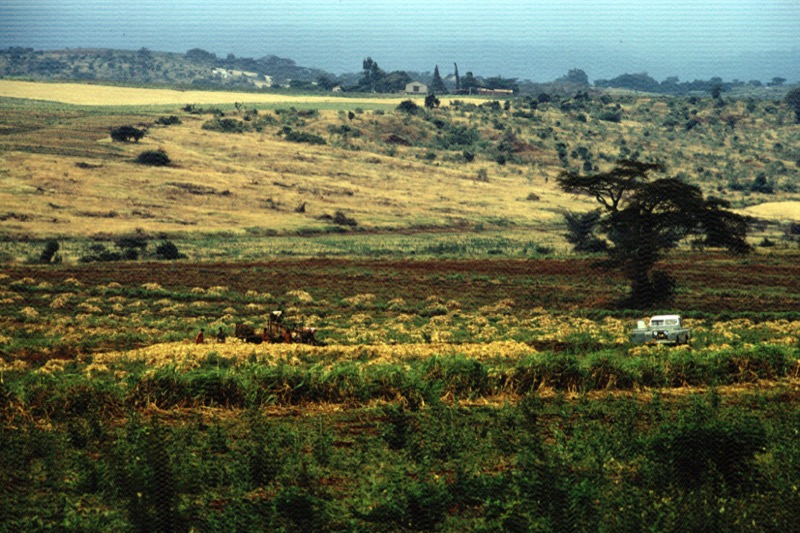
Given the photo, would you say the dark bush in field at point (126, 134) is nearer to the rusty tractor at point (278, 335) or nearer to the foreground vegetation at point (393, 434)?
the foreground vegetation at point (393, 434)

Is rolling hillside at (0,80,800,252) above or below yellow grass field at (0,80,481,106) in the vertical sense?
below

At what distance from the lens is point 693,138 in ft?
470

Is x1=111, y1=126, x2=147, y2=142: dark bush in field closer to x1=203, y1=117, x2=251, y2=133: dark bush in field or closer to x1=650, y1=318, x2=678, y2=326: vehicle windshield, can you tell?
x1=203, y1=117, x2=251, y2=133: dark bush in field

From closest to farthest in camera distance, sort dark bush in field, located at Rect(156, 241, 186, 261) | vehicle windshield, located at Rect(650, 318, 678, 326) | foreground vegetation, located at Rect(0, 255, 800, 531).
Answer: foreground vegetation, located at Rect(0, 255, 800, 531) → vehicle windshield, located at Rect(650, 318, 678, 326) → dark bush in field, located at Rect(156, 241, 186, 261)

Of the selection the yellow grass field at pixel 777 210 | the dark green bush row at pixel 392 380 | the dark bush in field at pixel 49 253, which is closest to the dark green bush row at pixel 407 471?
the dark green bush row at pixel 392 380

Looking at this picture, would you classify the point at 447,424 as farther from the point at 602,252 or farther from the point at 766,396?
the point at 602,252

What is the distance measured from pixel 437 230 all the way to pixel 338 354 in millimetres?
60257

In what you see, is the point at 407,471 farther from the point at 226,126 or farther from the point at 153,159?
the point at 226,126

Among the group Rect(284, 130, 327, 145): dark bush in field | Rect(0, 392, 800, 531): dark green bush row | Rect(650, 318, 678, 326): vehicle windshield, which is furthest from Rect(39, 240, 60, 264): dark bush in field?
Rect(284, 130, 327, 145): dark bush in field

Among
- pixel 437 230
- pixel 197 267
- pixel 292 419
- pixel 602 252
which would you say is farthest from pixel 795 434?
pixel 437 230

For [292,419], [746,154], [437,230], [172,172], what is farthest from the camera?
[746,154]

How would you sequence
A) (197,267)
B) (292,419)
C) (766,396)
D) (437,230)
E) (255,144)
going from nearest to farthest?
(292,419), (766,396), (197,267), (437,230), (255,144)

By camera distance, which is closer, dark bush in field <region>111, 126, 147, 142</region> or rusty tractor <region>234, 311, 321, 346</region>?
rusty tractor <region>234, 311, 321, 346</region>

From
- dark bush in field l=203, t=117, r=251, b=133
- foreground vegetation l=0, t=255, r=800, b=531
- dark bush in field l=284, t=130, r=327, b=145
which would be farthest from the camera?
dark bush in field l=203, t=117, r=251, b=133
